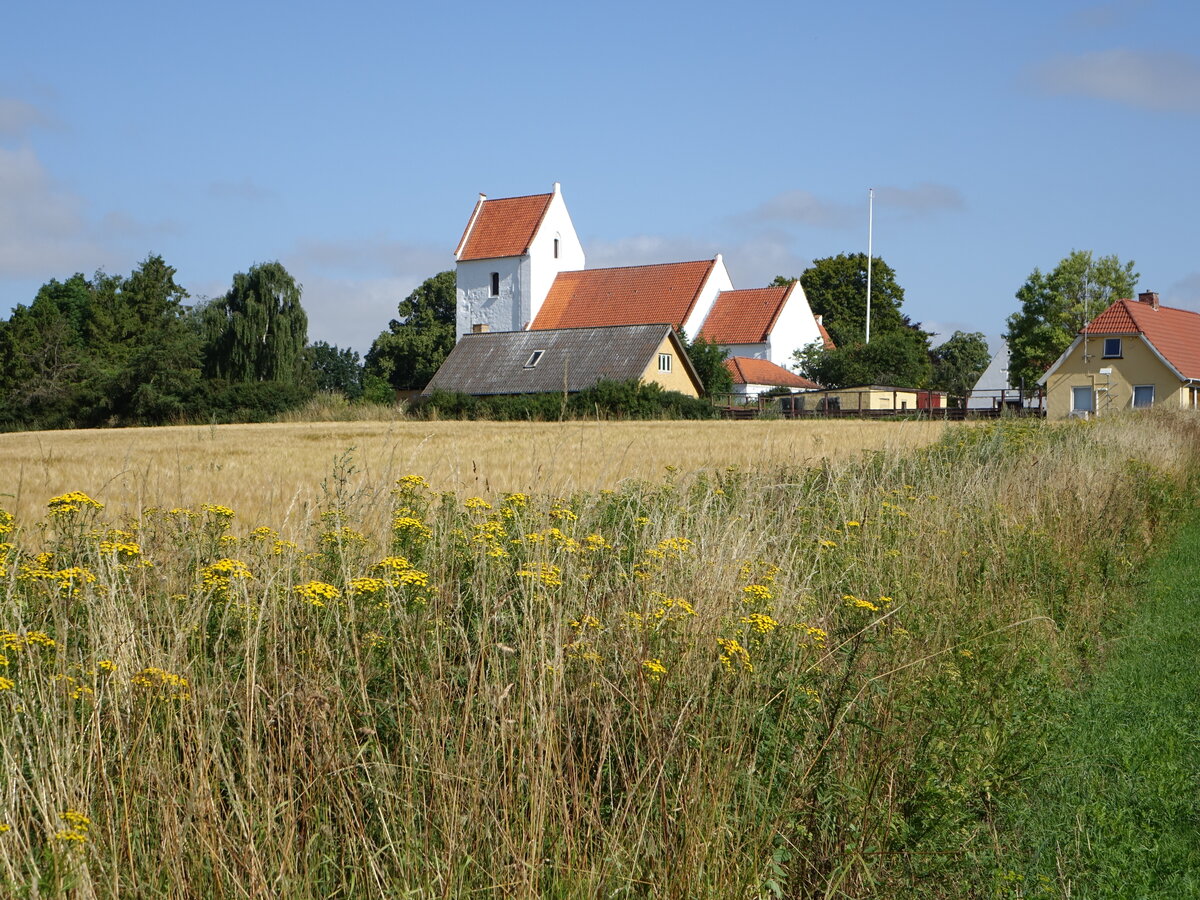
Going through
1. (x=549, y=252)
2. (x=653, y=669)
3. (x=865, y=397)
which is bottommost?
(x=653, y=669)

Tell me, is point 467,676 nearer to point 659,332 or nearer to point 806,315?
point 659,332

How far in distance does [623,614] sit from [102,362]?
81824mm

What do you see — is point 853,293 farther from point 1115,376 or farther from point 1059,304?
point 1115,376

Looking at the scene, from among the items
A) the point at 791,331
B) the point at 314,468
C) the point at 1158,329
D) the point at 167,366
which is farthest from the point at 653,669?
the point at 791,331

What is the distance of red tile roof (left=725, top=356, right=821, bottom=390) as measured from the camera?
7062cm

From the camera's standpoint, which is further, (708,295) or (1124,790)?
(708,295)

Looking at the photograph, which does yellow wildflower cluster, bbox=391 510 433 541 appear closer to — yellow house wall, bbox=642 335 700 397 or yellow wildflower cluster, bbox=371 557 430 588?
yellow wildflower cluster, bbox=371 557 430 588

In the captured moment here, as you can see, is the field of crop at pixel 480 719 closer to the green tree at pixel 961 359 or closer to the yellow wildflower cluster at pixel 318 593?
the yellow wildflower cluster at pixel 318 593

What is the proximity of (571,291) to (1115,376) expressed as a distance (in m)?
33.3

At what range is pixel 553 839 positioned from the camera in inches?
131

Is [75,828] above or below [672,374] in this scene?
below

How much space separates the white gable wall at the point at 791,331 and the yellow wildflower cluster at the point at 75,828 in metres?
74.3

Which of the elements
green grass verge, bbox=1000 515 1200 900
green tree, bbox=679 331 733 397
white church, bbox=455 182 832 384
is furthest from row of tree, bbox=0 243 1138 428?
green grass verge, bbox=1000 515 1200 900

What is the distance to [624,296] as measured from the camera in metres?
73.2
